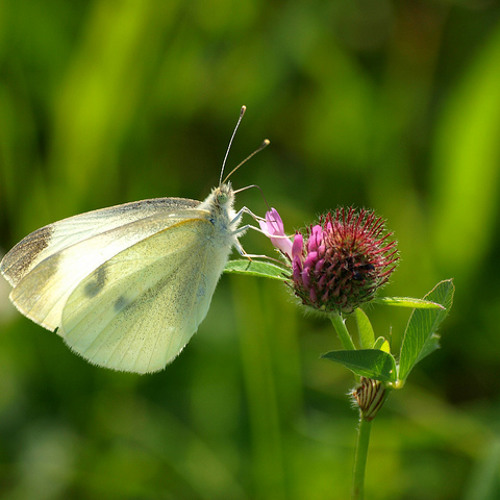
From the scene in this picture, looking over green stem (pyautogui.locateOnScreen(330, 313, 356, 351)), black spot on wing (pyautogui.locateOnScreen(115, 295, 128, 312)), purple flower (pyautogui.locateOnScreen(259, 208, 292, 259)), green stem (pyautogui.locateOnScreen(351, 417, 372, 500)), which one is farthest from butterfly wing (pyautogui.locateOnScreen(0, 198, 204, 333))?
green stem (pyautogui.locateOnScreen(351, 417, 372, 500))

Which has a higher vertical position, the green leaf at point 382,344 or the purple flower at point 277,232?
the purple flower at point 277,232

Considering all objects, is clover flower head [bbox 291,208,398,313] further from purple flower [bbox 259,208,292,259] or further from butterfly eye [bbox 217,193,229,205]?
butterfly eye [bbox 217,193,229,205]

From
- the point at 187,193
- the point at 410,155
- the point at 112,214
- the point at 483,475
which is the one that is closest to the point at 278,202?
the point at 187,193

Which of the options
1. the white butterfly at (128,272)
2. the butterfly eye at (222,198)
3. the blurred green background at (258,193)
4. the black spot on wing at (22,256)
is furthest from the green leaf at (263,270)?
the blurred green background at (258,193)

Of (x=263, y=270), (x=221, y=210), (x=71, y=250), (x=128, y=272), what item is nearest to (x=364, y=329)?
(x=263, y=270)

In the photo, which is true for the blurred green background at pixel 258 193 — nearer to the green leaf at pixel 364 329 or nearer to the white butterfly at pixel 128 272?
the white butterfly at pixel 128 272

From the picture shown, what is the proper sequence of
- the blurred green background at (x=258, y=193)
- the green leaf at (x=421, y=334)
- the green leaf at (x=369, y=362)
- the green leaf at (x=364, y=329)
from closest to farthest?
the green leaf at (x=369, y=362)
the green leaf at (x=421, y=334)
the green leaf at (x=364, y=329)
the blurred green background at (x=258, y=193)

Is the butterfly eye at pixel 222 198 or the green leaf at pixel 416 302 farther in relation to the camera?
the butterfly eye at pixel 222 198
